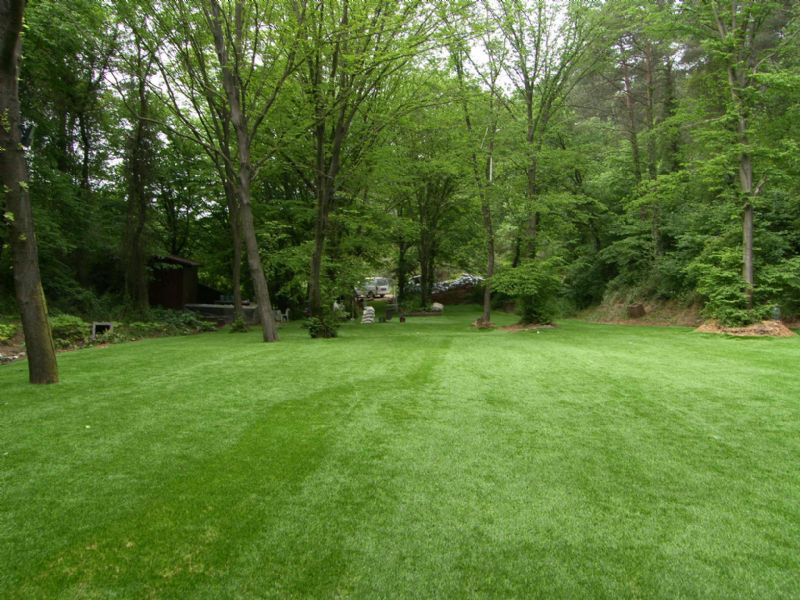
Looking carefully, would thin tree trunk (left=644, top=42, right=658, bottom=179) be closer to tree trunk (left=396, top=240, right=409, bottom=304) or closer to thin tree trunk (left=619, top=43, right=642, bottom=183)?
thin tree trunk (left=619, top=43, right=642, bottom=183)

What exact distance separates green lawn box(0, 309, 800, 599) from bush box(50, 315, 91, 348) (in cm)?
607

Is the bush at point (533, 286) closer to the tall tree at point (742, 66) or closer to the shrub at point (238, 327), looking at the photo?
the tall tree at point (742, 66)

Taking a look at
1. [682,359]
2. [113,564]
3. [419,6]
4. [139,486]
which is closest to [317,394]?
[139,486]

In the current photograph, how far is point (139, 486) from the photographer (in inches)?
105

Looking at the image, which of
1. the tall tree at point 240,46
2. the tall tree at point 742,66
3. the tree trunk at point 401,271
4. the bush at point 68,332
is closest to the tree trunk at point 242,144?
the tall tree at point 240,46

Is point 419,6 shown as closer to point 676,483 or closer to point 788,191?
point 676,483

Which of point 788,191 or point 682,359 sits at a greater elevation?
point 788,191

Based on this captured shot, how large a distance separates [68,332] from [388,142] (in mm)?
13540

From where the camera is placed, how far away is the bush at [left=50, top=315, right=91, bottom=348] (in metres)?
10.3

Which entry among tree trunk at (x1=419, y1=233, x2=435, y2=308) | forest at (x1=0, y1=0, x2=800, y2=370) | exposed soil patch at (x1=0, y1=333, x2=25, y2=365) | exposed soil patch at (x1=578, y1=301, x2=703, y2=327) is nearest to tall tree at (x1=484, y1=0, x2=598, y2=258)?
forest at (x1=0, y1=0, x2=800, y2=370)

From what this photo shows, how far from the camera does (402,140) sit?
68.5 feet

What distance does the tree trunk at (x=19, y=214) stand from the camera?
4.84 meters

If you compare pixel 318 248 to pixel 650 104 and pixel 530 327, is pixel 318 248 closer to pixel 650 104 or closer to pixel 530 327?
pixel 530 327

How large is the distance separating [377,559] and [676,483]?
6.58 ft
